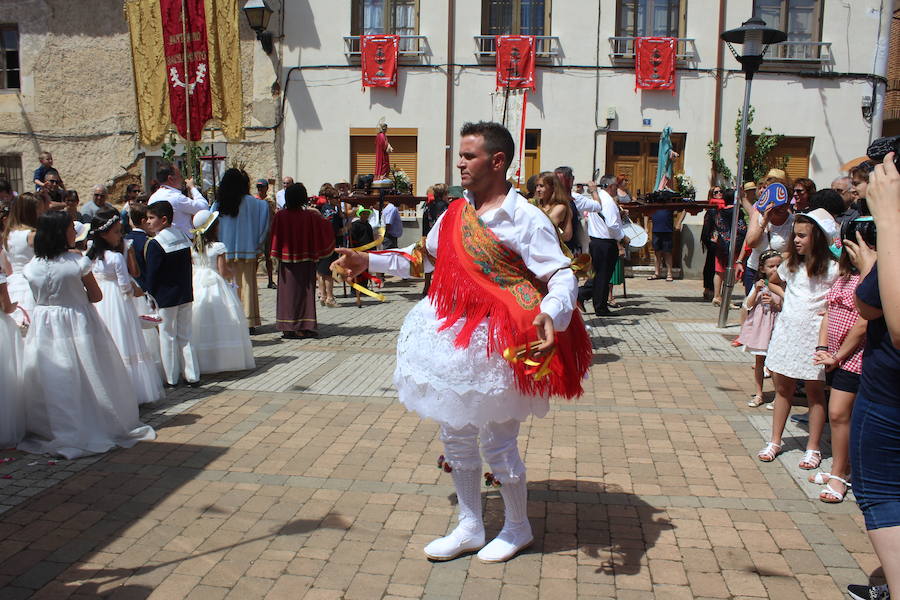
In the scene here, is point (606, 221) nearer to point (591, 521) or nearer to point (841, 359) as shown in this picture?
point (841, 359)

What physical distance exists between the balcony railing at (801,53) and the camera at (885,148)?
15.9 m

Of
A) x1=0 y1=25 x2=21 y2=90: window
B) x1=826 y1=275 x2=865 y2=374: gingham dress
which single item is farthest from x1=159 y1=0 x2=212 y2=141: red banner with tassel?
x1=826 y1=275 x2=865 y2=374: gingham dress

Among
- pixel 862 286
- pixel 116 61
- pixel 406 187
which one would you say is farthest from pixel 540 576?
pixel 116 61

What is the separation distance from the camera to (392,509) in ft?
14.1

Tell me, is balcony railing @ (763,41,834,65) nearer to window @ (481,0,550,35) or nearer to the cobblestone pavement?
window @ (481,0,550,35)

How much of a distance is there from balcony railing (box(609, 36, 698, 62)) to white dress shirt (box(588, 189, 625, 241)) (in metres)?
7.31

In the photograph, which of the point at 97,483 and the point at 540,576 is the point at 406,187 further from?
the point at 540,576

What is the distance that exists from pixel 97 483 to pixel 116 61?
15110 mm

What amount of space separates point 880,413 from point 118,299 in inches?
215

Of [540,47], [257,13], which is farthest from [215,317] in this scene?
[540,47]

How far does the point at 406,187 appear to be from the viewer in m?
15.8

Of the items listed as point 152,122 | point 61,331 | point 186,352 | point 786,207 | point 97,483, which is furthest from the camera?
point 152,122

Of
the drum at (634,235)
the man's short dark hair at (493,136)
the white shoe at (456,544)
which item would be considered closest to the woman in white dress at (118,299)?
the white shoe at (456,544)

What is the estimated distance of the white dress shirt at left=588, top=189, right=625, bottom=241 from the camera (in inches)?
422
